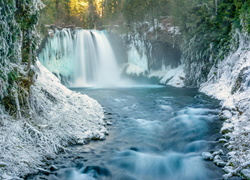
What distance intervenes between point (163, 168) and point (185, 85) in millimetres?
16307

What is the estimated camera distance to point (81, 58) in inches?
1047

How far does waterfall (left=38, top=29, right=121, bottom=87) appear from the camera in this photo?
2403cm

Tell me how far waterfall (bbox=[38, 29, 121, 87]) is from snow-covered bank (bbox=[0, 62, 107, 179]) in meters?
16.7

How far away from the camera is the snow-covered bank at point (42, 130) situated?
446cm

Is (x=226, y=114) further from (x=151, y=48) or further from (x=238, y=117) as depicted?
(x=151, y=48)

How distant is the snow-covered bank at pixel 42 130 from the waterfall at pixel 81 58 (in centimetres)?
1675

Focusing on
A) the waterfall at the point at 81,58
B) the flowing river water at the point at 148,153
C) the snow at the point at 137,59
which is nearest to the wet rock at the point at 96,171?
the flowing river water at the point at 148,153

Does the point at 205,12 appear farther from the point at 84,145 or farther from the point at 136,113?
the point at 84,145

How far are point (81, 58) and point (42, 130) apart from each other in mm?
21745

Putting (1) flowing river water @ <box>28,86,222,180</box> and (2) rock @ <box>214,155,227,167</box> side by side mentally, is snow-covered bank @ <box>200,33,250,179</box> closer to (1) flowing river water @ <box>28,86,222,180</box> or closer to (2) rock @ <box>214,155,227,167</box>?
(2) rock @ <box>214,155,227,167</box>

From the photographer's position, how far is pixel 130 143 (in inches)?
253

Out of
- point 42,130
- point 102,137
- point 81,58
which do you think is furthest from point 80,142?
point 81,58

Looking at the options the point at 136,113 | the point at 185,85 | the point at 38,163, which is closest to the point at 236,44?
the point at 185,85

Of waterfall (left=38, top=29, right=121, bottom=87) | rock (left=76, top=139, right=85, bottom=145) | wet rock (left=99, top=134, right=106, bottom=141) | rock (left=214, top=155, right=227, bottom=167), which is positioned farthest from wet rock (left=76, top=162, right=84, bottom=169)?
waterfall (left=38, top=29, right=121, bottom=87)
